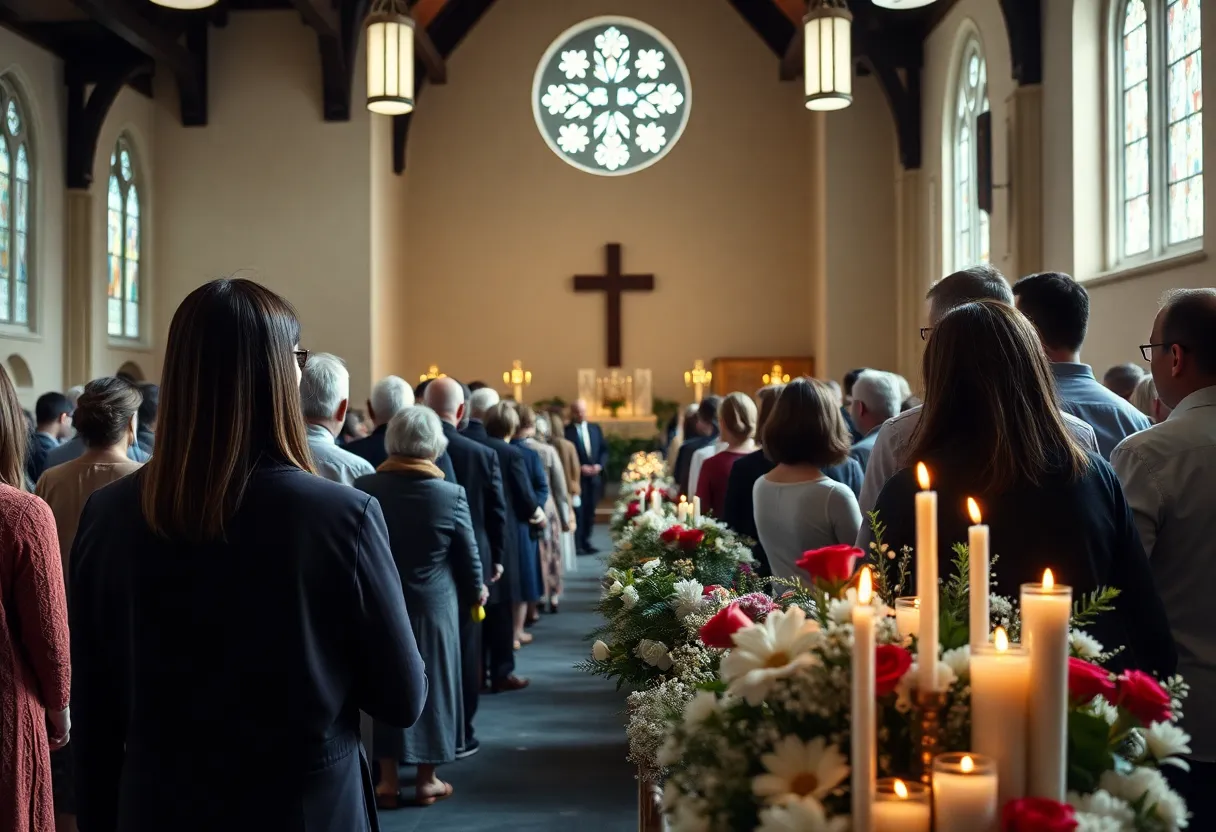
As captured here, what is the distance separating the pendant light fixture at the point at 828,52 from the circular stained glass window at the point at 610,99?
8111mm

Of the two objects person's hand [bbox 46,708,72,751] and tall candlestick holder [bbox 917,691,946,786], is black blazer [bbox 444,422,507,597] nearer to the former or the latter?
person's hand [bbox 46,708,72,751]

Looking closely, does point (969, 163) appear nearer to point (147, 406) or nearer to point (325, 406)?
point (147, 406)

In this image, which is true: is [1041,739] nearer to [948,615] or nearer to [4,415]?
[948,615]

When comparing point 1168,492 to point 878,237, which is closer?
point 1168,492

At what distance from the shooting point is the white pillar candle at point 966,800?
3.71 feet

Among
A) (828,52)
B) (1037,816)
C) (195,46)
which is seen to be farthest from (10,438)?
(195,46)

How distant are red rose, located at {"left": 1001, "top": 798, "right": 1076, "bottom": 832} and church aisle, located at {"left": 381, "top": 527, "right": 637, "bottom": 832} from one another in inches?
139

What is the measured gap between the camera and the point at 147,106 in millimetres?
15664

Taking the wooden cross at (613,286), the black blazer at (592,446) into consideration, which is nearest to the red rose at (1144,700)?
the black blazer at (592,446)

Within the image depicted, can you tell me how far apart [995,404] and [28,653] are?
198 centimetres

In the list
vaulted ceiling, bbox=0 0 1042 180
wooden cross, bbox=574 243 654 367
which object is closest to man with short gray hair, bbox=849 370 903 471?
vaulted ceiling, bbox=0 0 1042 180

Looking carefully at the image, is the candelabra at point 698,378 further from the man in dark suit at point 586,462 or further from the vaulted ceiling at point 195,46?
the vaulted ceiling at point 195,46

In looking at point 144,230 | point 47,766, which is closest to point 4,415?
point 47,766

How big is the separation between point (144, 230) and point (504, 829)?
42.6 ft
